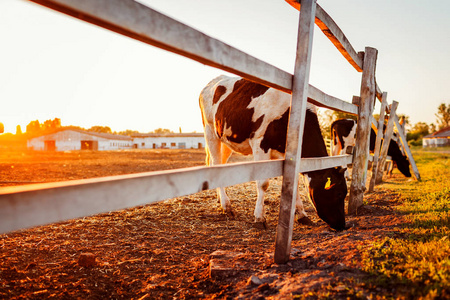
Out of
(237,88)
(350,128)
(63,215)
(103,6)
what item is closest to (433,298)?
(63,215)

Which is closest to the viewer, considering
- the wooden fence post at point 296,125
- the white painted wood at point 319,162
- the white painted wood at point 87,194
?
the white painted wood at point 87,194

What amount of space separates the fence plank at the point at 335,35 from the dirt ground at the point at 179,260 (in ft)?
7.49

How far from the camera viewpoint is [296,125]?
7.88 feet

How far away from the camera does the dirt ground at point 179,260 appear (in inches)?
83.5

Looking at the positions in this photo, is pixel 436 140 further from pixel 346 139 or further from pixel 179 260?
pixel 179 260

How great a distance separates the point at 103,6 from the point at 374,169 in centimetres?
788

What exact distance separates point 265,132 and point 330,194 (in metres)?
1.41

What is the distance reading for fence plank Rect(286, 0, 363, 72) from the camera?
118 inches

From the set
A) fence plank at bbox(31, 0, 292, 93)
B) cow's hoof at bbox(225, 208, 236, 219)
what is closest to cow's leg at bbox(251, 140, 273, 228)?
cow's hoof at bbox(225, 208, 236, 219)

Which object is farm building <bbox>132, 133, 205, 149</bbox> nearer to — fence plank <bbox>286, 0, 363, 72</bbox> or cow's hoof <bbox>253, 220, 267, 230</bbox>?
cow's hoof <bbox>253, 220, 267, 230</bbox>

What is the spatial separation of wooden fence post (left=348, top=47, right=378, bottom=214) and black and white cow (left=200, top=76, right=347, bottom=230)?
0.64m

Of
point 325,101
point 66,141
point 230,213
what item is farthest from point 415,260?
point 66,141

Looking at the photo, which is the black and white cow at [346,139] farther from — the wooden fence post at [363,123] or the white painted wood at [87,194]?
the white painted wood at [87,194]

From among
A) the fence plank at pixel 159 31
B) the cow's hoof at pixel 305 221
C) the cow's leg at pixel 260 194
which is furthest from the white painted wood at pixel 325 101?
the cow's hoof at pixel 305 221
